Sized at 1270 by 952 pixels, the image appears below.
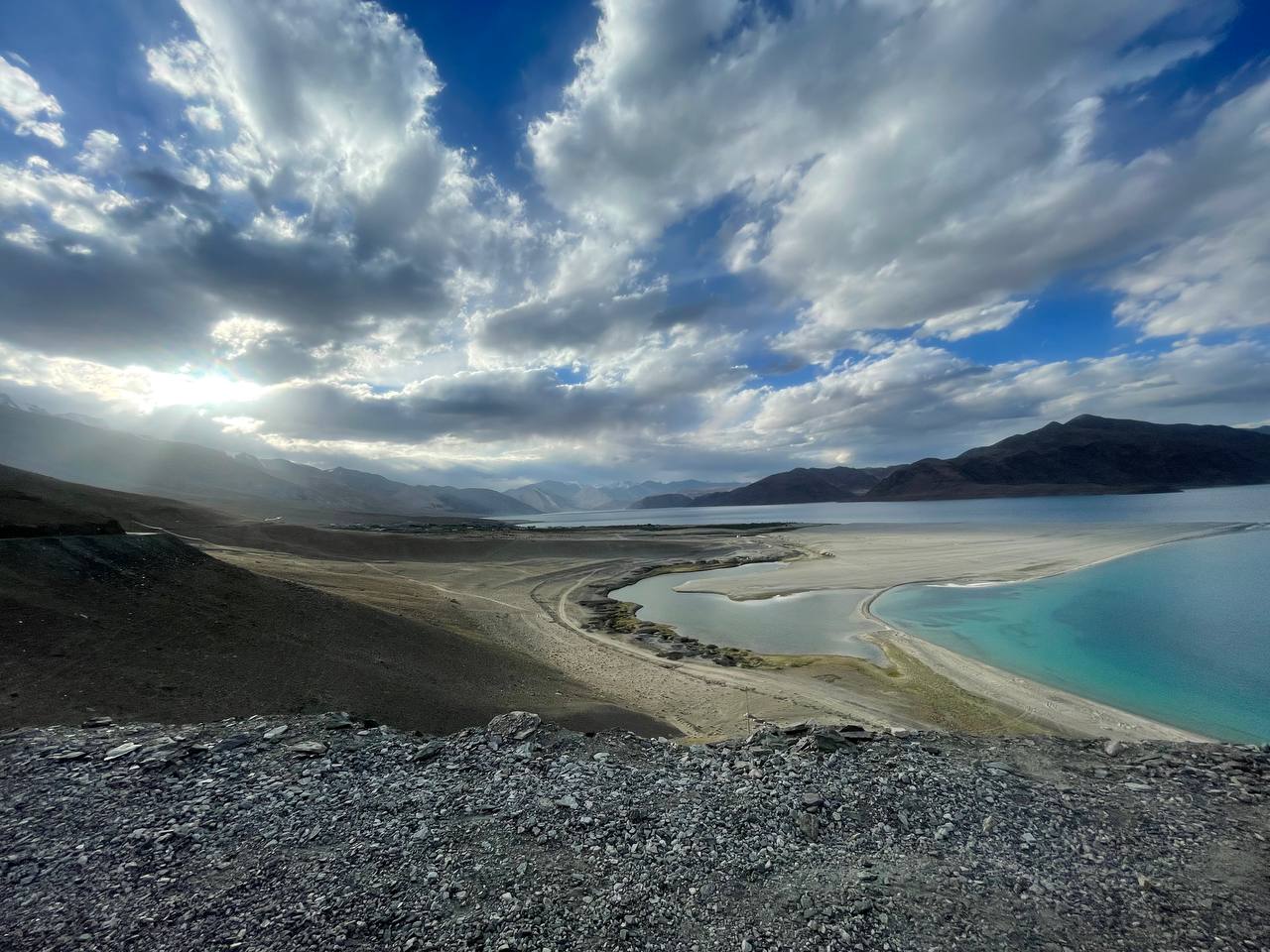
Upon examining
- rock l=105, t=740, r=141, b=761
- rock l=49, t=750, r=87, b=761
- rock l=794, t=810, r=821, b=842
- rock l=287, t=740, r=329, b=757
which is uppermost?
rock l=49, t=750, r=87, b=761

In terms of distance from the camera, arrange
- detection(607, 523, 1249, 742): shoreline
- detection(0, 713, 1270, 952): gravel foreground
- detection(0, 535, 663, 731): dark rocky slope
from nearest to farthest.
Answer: detection(0, 713, 1270, 952): gravel foreground, detection(0, 535, 663, 731): dark rocky slope, detection(607, 523, 1249, 742): shoreline

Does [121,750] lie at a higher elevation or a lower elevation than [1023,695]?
higher

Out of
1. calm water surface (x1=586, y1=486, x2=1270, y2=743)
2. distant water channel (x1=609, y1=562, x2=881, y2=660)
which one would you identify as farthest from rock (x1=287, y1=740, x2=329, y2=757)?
calm water surface (x1=586, y1=486, x2=1270, y2=743)

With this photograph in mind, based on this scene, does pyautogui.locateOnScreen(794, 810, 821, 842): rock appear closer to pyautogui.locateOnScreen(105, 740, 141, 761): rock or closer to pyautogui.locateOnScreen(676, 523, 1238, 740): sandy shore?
pyautogui.locateOnScreen(105, 740, 141, 761): rock

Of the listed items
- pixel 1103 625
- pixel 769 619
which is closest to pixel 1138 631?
pixel 1103 625

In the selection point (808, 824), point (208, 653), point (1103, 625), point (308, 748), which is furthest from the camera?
point (1103, 625)

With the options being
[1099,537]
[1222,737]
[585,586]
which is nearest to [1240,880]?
[1222,737]

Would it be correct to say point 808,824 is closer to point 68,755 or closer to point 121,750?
point 121,750
